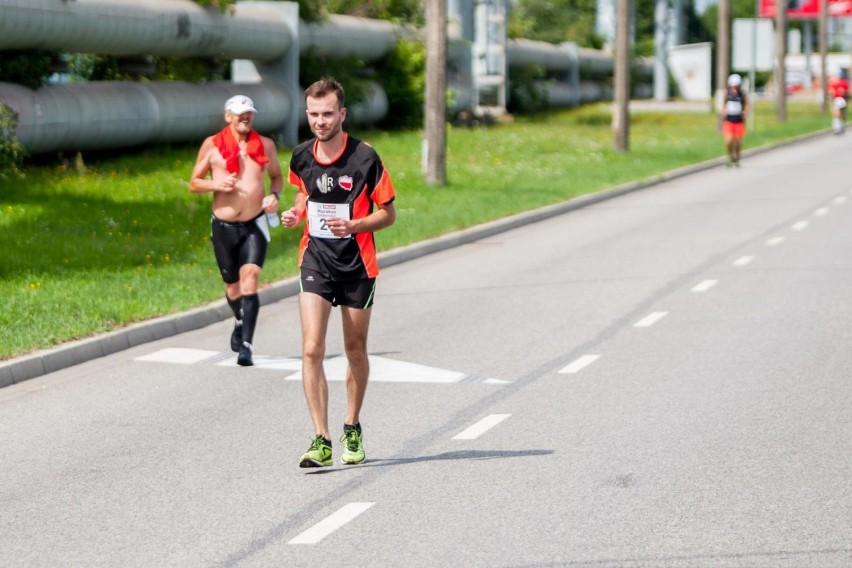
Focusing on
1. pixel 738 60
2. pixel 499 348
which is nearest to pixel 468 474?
pixel 499 348

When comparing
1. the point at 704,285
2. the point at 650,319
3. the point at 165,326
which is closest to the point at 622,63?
the point at 704,285

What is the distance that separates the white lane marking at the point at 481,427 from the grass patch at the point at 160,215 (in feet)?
12.7

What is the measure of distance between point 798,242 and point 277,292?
742 cm

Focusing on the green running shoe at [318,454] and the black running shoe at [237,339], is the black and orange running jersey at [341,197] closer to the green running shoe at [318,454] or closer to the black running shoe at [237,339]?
the green running shoe at [318,454]

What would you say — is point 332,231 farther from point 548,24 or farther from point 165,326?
point 548,24

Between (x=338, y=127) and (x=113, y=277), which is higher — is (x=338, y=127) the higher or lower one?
the higher one

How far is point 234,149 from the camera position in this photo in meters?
12.5

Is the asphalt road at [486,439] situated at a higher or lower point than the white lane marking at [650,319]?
higher

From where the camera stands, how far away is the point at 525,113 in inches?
2274

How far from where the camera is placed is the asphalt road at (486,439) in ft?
23.0

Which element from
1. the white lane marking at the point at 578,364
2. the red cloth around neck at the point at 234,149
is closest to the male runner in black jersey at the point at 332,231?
the white lane marking at the point at 578,364

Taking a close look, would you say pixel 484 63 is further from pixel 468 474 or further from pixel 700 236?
pixel 468 474

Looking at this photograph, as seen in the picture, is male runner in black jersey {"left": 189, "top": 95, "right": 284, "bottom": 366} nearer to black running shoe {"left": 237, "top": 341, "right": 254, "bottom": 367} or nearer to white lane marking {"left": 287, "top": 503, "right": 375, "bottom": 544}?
black running shoe {"left": 237, "top": 341, "right": 254, "bottom": 367}

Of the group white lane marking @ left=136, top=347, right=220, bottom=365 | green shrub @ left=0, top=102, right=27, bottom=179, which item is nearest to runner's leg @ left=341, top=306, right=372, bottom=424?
white lane marking @ left=136, top=347, right=220, bottom=365
